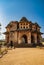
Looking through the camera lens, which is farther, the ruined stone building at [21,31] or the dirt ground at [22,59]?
the ruined stone building at [21,31]

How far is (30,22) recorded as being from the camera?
42.5 meters

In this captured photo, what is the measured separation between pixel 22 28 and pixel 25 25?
62.6 inches

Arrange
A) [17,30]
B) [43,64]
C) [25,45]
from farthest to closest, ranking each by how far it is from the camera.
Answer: [17,30] < [25,45] < [43,64]

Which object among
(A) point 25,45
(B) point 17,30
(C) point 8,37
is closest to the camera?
(A) point 25,45

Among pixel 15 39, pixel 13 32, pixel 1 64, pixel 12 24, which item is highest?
pixel 12 24

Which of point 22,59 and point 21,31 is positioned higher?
point 21,31

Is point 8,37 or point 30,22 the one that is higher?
point 30,22

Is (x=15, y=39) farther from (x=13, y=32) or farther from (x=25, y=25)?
(x=25, y=25)

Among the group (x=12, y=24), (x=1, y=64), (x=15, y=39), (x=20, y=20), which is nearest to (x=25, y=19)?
(x=20, y=20)

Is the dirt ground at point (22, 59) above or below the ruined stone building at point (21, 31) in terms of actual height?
below

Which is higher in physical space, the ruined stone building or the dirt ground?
the ruined stone building

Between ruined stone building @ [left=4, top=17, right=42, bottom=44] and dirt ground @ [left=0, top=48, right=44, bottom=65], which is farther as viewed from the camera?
ruined stone building @ [left=4, top=17, right=42, bottom=44]

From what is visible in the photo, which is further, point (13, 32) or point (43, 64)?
point (13, 32)

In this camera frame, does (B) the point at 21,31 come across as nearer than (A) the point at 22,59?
No
